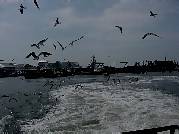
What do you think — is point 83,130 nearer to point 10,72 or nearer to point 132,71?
point 10,72

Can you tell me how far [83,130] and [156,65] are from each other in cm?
17125

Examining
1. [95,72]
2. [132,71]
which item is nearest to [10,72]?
[95,72]

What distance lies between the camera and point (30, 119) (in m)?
26.8

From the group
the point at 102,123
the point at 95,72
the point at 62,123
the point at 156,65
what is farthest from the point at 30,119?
the point at 156,65

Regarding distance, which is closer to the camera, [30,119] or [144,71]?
[30,119]

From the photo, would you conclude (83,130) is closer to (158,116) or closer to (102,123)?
(102,123)

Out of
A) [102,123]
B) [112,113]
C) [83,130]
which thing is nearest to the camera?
[83,130]

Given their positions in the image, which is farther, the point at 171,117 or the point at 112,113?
the point at 112,113

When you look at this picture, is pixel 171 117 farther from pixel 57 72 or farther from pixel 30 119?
pixel 57 72

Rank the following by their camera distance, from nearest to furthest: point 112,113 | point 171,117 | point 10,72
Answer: point 171,117, point 112,113, point 10,72

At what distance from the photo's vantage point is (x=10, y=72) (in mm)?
149750

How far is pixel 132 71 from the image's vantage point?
191 metres

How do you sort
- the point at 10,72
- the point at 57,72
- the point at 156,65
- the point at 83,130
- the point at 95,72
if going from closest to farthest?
the point at 83,130 → the point at 57,72 → the point at 95,72 → the point at 10,72 → the point at 156,65

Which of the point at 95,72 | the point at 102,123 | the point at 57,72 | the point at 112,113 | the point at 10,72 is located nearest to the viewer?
the point at 102,123
